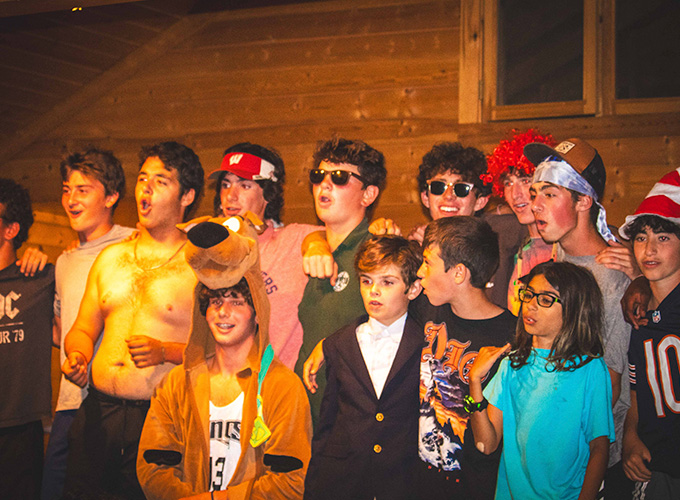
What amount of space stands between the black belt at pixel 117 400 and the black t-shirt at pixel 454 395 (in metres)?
1.68

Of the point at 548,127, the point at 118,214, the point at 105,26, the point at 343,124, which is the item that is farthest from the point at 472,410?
the point at 105,26

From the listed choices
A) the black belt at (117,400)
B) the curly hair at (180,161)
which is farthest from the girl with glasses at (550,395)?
the curly hair at (180,161)

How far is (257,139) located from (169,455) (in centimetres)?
322

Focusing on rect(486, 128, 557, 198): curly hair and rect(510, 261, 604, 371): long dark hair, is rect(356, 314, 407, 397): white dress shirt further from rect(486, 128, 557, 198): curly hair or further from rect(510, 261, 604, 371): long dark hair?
rect(486, 128, 557, 198): curly hair

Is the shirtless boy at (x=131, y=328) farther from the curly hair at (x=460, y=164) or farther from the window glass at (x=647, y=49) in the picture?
the window glass at (x=647, y=49)

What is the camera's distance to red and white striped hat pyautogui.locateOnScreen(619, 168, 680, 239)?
3.18 meters

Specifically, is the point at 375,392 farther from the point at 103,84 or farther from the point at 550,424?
the point at 103,84

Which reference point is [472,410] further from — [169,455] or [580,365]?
[169,455]

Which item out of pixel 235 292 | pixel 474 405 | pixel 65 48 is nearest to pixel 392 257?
pixel 474 405

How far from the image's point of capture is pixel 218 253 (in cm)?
365

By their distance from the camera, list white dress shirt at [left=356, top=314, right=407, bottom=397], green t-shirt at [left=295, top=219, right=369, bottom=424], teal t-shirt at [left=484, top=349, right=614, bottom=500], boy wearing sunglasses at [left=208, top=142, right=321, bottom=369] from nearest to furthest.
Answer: teal t-shirt at [left=484, top=349, right=614, bottom=500] < white dress shirt at [left=356, top=314, right=407, bottom=397] < green t-shirt at [left=295, top=219, right=369, bottom=424] < boy wearing sunglasses at [left=208, top=142, right=321, bottom=369]

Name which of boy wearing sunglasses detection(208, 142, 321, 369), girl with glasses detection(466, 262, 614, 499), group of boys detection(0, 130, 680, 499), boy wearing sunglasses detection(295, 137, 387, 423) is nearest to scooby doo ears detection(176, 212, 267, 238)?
boy wearing sunglasses detection(208, 142, 321, 369)

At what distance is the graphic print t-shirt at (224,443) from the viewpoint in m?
3.65

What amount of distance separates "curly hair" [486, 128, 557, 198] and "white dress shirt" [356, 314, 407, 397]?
1033mm
